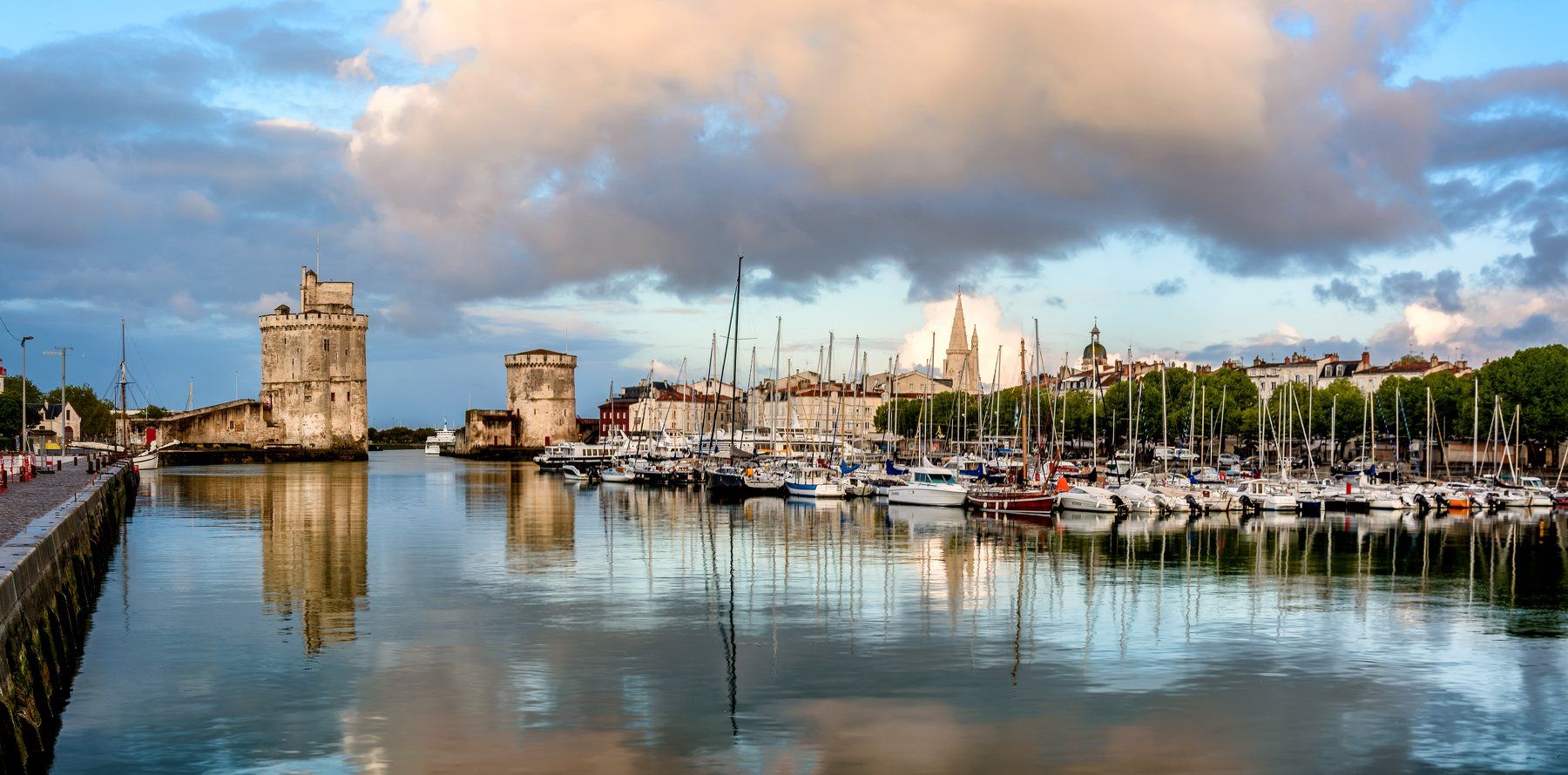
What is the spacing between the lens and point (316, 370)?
10469 centimetres

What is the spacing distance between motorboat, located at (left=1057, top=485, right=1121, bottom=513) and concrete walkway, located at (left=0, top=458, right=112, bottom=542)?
1191 inches

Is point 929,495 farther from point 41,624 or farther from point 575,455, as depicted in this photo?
point 575,455

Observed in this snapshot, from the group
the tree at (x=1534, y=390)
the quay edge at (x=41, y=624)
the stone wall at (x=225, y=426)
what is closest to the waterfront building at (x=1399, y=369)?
the tree at (x=1534, y=390)

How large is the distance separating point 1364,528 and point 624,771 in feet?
116

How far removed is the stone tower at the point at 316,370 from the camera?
104750 millimetres

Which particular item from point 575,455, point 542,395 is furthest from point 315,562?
point 542,395

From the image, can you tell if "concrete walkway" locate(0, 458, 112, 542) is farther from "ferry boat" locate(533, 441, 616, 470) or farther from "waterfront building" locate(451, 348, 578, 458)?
"waterfront building" locate(451, 348, 578, 458)

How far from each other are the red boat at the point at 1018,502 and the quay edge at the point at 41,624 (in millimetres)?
27782

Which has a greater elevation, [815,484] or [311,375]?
[311,375]

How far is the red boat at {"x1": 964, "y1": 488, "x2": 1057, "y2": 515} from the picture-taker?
1795 inches

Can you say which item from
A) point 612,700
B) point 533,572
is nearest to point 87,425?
point 533,572

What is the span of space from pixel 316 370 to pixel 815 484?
62057 millimetres

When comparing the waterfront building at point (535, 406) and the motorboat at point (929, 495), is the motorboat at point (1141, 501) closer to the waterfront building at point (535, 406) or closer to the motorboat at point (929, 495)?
the motorboat at point (929, 495)

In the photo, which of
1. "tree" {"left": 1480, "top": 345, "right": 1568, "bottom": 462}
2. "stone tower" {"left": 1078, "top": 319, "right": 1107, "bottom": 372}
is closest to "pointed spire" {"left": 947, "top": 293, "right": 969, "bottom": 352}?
"stone tower" {"left": 1078, "top": 319, "right": 1107, "bottom": 372}
